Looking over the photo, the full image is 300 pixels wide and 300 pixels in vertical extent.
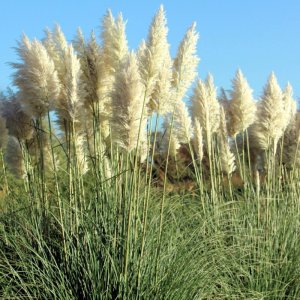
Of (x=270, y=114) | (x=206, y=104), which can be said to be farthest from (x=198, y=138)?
(x=270, y=114)

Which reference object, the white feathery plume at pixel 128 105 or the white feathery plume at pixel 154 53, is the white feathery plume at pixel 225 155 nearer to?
the white feathery plume at pixel 154 53

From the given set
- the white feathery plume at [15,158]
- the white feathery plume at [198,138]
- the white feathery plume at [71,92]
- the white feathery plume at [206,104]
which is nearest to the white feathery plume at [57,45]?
the white feathery plume at [71,92]

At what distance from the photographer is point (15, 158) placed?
253 inches

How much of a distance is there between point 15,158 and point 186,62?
244 centimetres

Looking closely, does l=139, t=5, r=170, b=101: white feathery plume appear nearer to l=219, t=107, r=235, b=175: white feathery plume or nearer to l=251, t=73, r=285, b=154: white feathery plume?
l=251, t=73, r=285, b=154: white feathery plume

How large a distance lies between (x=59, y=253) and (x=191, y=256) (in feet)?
3.57

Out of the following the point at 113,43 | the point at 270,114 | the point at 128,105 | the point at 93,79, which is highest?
the point at 113,43

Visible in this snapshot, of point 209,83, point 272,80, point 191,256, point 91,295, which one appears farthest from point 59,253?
point 272,80

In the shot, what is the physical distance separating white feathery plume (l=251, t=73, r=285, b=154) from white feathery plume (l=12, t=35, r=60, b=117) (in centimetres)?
242

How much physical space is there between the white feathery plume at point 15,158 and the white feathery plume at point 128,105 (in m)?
2.22

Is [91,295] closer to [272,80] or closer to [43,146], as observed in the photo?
[43,146]

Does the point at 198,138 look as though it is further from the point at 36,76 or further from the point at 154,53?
the point at 154,53

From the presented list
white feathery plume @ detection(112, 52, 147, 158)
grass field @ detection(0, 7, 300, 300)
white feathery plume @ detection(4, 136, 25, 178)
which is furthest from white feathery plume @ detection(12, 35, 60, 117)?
white feathery plume @ detection(4, 136, 25, 178)

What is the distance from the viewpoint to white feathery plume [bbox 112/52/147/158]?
433cm
